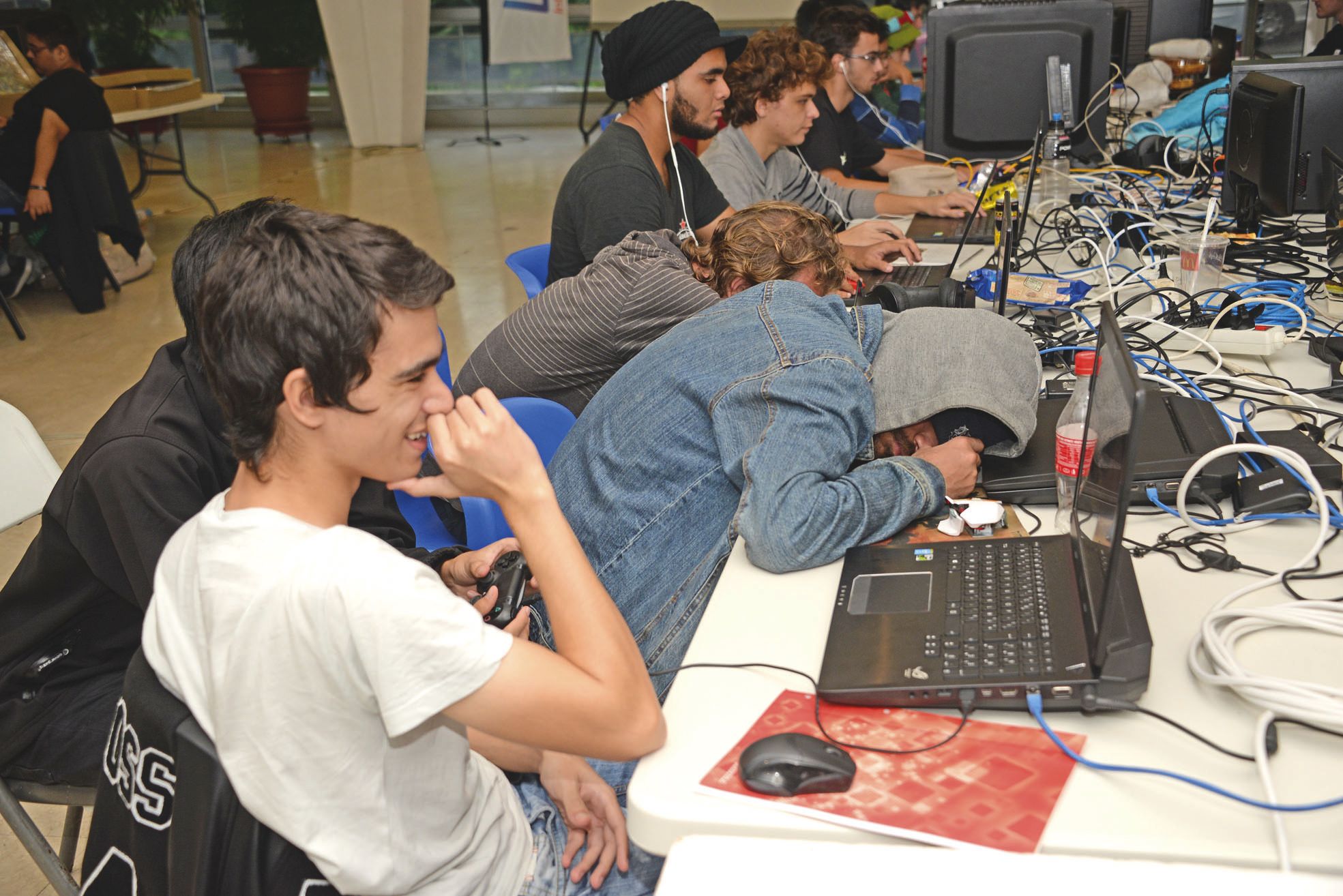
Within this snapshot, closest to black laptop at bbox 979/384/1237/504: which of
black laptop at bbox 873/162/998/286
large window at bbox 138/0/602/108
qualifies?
black laptop at bbox 873/162/998/286

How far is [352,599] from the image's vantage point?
34.0 inches

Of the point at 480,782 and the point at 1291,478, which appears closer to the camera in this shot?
the point at 480,782

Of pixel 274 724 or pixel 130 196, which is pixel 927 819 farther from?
pixel 130 196

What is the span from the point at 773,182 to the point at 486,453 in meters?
2.74

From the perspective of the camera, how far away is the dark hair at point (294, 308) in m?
0.91

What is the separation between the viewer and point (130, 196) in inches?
215

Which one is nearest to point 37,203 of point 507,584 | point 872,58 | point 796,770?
point 872,58

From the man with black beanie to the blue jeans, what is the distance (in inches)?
62.2

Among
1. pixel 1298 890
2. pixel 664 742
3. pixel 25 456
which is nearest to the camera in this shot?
pixel 1298 890

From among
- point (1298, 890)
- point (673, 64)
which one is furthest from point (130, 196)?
point (1298, 890)

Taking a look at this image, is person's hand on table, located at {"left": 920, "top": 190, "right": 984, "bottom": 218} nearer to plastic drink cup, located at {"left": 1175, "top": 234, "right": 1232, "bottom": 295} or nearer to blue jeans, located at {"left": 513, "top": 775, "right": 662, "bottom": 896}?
plastic drink cup, located at {"left": 1175, "top": 234, "right": 1232, "bottom": 295}

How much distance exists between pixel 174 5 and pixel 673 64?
27.5 feet

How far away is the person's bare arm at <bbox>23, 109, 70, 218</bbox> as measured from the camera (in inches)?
189

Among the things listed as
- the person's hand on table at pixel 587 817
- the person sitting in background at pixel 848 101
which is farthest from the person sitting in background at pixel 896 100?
the person's hand on table at pixel 587 817
